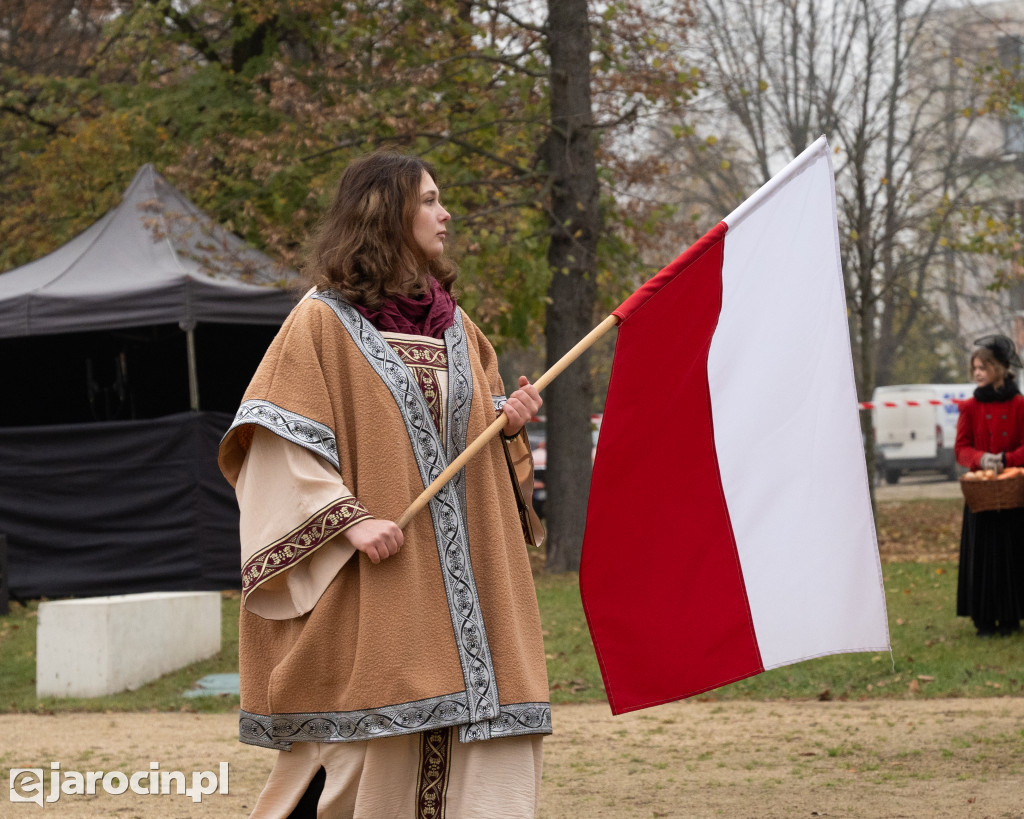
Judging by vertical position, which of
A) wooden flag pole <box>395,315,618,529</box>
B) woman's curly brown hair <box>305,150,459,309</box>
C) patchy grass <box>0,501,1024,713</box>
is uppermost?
woman's curly brown hair <box>305,150,459,309</box>

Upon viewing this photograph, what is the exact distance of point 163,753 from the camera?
621 centimetres

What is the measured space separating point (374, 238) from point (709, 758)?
11.2 ft

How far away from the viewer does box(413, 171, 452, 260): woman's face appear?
3482mm

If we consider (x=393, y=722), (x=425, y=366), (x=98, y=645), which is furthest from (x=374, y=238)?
(x=98, y=645)

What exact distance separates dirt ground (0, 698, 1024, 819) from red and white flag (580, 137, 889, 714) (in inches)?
52.4

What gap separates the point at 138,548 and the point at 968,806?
9113 millimetres

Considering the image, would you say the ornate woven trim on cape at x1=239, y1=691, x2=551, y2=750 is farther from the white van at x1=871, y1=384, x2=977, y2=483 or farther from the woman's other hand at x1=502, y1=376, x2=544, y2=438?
the white van at x1=871, y1=384, x2=977, y2=483

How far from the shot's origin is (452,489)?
11.0ft

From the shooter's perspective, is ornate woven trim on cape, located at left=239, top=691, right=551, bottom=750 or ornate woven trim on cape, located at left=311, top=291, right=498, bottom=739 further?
ornate woven trim on cape, located at left=311, top=291, right=498, bottom=739

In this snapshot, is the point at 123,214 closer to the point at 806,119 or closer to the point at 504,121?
the point at 504,121

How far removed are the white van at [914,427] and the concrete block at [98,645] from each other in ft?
75.8

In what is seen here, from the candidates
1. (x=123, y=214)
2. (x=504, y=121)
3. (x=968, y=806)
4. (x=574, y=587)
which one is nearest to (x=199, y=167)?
(x=123, y=214)

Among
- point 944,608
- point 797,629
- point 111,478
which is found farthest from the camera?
point 111,478

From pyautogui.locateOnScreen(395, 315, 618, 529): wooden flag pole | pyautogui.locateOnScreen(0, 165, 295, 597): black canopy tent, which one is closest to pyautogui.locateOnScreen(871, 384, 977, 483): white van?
pyautogui.locateOnScreen(0, 165, 295, 597): black canopy tent
